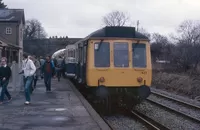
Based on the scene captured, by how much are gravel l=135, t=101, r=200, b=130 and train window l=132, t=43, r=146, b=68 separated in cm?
208

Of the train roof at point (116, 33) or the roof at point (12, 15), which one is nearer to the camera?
the train roof at point (116, 33)

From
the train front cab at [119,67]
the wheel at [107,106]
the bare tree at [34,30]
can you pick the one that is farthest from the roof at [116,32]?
the bare tree at [34,30]

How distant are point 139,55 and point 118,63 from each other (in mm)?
826

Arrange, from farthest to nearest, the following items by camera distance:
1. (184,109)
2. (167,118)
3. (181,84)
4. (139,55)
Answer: (181,84) < (184,109) < (167,118) < (139,55)

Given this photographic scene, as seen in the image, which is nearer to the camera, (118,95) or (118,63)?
(118,63)

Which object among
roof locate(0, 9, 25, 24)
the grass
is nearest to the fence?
the grass

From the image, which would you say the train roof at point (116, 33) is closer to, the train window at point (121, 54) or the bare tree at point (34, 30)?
the train window at point (121, 54)

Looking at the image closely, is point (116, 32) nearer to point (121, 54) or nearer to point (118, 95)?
point (121, 54)

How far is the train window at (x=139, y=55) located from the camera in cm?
1377

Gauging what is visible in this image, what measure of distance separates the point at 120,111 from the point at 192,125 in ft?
11.9

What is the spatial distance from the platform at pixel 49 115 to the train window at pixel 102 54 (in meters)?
1.53

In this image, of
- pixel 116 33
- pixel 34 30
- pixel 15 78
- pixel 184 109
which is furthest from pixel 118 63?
pixel 34 30

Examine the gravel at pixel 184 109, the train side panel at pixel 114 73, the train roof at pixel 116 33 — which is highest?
the train roof at pixel 116 33

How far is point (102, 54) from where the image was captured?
44.8 ft
